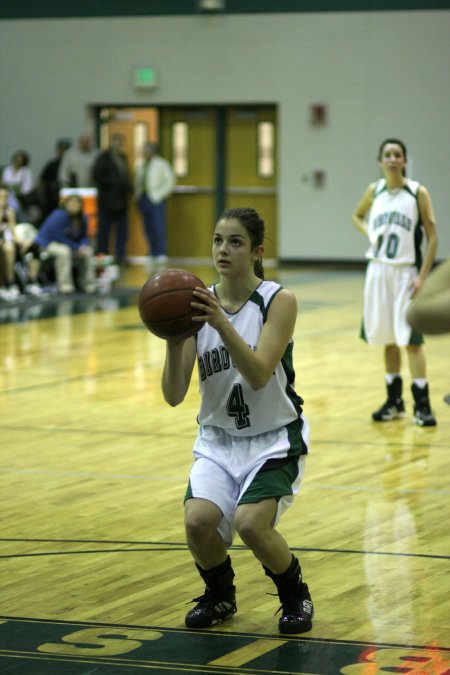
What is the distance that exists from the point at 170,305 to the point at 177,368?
1.03 ft

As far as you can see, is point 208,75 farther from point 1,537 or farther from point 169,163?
point 1,537

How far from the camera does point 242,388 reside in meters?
3.95

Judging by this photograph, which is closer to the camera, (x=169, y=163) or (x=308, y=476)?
(x=308, y=476)

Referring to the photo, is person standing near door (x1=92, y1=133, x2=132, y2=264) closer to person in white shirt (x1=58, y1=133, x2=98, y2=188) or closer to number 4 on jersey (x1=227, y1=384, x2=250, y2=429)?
person in white shirt (x1=58, y1=133, x2=98, y2=188)

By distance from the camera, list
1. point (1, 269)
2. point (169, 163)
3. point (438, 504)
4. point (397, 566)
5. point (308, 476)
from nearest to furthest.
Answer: point (397, 566)
point (438, 504)
point (308, 476)
point (1, 269)
point (169, 163)

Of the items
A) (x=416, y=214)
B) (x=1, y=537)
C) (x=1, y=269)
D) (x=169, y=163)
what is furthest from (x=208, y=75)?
Result: (x=1, y=537)

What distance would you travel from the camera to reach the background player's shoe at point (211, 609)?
13.1 feet

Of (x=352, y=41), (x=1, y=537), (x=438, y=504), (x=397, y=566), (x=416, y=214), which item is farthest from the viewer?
(x=352, y=41)

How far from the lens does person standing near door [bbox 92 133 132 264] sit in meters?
19.5

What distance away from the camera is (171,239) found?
20.8 metres

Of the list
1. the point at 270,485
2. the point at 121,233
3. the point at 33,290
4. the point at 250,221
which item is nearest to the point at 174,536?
the point at 270,485

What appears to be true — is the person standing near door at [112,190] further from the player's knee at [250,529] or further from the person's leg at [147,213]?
the player's knee at [250,529]

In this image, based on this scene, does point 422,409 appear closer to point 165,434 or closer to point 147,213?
point 165,434

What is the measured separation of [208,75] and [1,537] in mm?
15425
